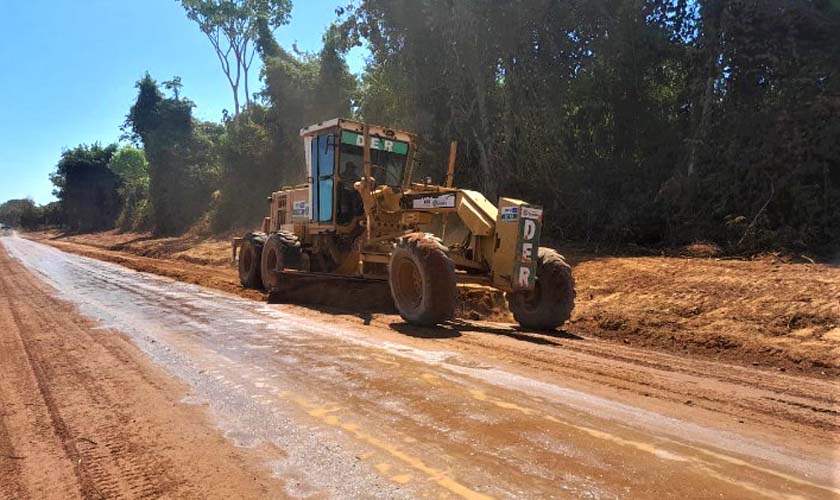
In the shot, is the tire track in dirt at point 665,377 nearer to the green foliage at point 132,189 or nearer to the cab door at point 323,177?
the cab door at point 323,177

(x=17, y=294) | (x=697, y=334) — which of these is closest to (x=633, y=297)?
(x=697, y=334)

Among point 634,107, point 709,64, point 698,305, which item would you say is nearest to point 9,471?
point 698,305

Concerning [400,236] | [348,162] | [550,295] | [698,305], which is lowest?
[698,305]

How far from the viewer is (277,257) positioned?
11.3 m

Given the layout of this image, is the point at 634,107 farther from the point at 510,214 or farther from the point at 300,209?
the point at 510,214

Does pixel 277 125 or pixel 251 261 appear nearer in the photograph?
pixel 251 261

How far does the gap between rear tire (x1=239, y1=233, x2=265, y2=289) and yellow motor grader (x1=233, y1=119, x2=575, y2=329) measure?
23 mm

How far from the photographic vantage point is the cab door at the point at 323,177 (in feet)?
35.8

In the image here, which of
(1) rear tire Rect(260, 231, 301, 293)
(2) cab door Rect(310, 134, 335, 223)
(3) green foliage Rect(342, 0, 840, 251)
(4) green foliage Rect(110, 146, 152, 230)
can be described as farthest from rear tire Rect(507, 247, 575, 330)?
(4) green foliage Rect(110, 146, 152, 230)

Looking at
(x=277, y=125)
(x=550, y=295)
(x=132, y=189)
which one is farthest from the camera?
(x=132, y=189)

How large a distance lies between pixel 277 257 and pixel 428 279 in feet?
→ 16.1

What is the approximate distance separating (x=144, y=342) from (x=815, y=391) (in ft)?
23.1

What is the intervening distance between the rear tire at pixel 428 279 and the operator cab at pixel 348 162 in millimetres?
3060

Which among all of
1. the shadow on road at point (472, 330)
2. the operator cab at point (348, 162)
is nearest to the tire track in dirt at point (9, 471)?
the shadow on road at point (472, 330)
